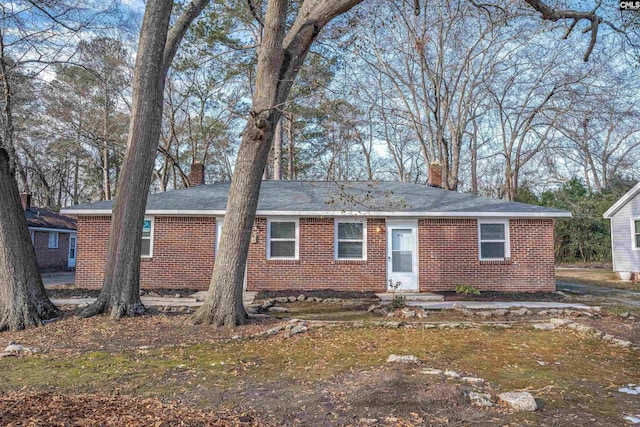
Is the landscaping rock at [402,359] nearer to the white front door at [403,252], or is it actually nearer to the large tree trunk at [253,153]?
the large tree trunk at [253,153]

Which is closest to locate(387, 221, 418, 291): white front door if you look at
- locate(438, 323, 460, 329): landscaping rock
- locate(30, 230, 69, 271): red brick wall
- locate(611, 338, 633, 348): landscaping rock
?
locate(438, 323, 460, 329): landscaping rock

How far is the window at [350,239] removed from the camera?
13.2 meters

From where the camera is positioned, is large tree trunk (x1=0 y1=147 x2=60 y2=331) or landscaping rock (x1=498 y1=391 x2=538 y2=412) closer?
landscaping rock (x1=498 y1=391 x2=538 y2=412)

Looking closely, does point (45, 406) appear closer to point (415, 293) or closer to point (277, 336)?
point (277, 336)

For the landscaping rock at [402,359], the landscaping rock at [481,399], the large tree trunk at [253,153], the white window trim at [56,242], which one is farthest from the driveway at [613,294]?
the white window trim at [56,242]

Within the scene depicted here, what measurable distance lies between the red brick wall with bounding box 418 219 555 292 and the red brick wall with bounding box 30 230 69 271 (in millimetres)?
20217

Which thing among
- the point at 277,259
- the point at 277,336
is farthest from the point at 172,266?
the point at 277,336

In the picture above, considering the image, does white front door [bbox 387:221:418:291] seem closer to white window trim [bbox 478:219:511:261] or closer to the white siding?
white window trim [bbox 478:219:511:261]

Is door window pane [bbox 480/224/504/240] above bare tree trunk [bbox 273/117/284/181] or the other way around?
the other way around

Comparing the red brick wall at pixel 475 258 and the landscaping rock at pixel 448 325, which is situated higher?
the red brick wall at pixel 475 258

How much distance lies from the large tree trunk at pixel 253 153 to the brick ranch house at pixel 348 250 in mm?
5526

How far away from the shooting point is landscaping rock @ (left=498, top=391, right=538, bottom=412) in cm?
367

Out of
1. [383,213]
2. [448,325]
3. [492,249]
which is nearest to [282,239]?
[383,213]

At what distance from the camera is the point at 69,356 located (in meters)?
5.46
